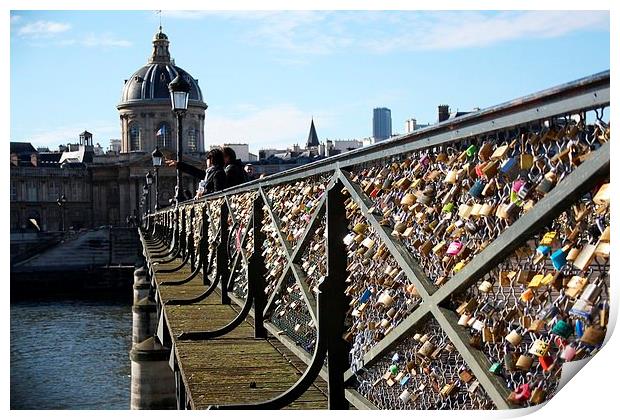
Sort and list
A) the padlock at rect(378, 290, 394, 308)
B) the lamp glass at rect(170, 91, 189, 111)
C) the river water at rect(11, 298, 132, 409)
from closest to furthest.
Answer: the padlock at rect(378, 290, 394, 308) < the lamp glass at rect(170, 91, 189, 111) < the river water at rect(11, 298, 132, 409)

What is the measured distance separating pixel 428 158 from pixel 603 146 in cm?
105

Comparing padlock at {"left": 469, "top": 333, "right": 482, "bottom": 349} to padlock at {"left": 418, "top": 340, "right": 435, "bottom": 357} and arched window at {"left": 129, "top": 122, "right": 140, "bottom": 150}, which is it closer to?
padlock at {"left": 418, "top": 340, "right": 435, "bottom": 357}

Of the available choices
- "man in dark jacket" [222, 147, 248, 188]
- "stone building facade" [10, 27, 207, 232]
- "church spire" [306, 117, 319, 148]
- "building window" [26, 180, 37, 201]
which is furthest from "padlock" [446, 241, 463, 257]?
"church spire" [306, 117, 319, 148]

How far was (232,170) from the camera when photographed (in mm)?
10062

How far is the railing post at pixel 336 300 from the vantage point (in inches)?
148

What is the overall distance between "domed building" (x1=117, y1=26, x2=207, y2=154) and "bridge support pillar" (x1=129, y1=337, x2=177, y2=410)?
3738 inches

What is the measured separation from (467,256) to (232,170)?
7.43 metres

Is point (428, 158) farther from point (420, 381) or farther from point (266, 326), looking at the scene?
point (266, 326)

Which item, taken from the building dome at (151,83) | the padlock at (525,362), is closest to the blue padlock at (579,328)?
the padlock at (525,362)

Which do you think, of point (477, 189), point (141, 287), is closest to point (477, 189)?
point (477, 189)

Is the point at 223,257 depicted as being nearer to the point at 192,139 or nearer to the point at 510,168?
the point at 510,168

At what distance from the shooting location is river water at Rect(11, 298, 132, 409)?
23.5 meters

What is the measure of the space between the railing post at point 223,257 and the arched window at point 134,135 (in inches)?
4031
